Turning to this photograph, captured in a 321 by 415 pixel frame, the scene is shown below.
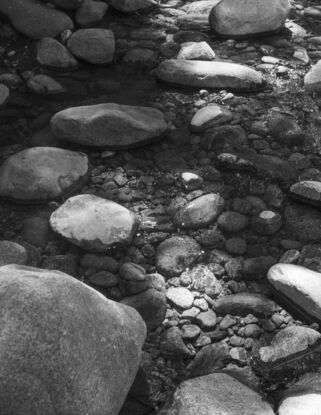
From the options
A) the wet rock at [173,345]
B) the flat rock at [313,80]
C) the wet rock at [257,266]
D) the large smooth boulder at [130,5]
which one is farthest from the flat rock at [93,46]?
the wet rock at [173,345]

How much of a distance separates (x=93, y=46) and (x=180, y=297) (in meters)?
1.97

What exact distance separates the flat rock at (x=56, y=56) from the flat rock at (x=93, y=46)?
0.05m

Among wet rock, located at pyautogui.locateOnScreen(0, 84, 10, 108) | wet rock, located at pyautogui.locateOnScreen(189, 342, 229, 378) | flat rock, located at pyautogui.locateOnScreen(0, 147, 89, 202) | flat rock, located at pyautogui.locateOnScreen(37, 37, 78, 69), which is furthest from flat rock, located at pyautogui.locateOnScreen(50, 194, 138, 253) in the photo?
flat rock, located at pyautogui.locateOnScreen(37, 37, 78, 69)

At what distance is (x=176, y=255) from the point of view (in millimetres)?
2496

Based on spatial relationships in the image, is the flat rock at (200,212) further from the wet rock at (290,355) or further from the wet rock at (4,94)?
the wet rock at (4,94)

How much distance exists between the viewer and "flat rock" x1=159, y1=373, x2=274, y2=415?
5.92 feet

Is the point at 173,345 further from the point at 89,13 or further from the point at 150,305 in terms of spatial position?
the point at 89,13

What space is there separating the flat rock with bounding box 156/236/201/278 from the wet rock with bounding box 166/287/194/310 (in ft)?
0.31

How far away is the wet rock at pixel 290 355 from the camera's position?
204 centimetres

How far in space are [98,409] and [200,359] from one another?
523 millimetres

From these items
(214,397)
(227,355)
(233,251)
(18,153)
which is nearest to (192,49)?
(18,153)

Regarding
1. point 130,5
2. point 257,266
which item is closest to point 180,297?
point 257,266

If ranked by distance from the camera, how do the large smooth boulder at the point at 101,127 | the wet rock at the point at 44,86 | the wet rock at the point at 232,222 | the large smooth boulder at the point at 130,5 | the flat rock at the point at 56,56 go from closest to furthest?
the wet rock at the point at 232,222 → the large smooth boulder at the point at 101,127 → the wet rock at the point at 44,86 → the flat rock at the point at 56,56 → the large smooth boulder at the point at 130,5

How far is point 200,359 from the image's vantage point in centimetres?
210
